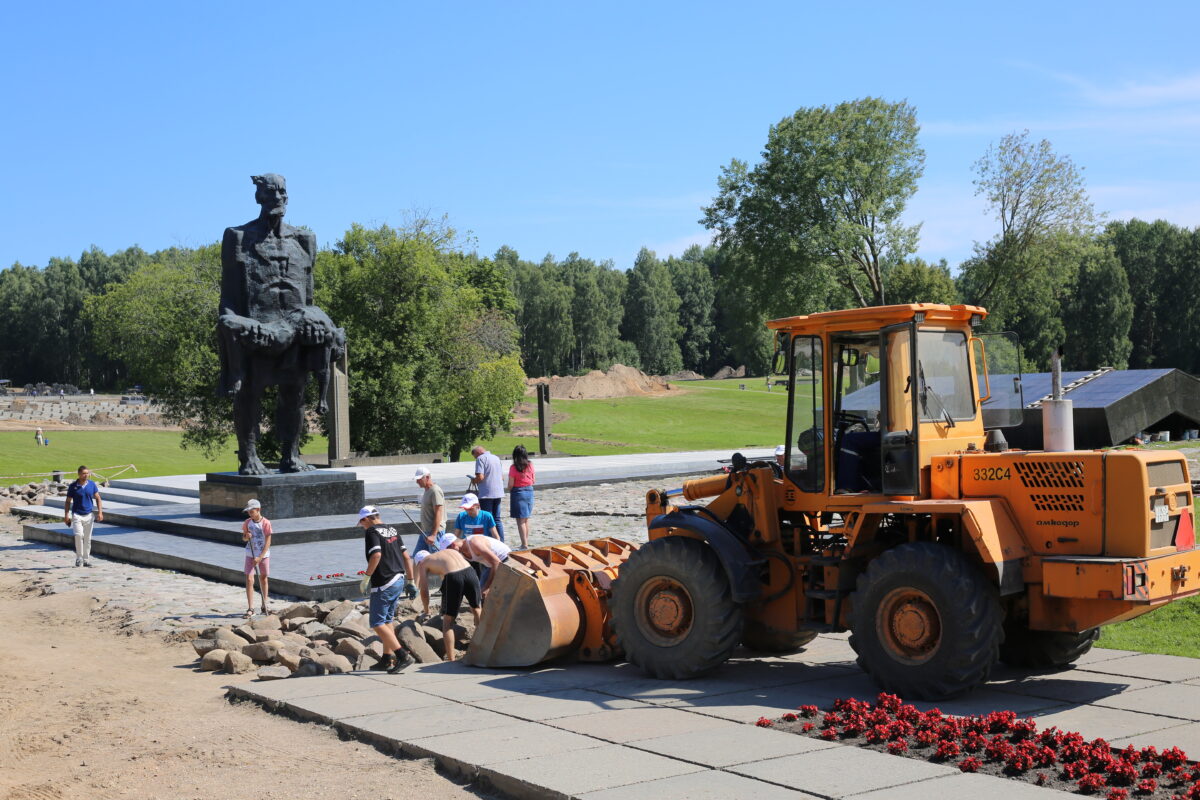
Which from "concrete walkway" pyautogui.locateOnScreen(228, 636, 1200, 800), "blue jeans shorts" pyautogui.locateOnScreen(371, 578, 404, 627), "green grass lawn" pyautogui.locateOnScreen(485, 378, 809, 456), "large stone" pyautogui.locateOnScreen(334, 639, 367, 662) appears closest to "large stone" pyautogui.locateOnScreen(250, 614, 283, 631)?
"large stone" pyautogui.locateOnScreen(334, 639, 367, 662)

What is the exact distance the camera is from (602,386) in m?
88.0

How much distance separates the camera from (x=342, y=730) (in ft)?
28.6

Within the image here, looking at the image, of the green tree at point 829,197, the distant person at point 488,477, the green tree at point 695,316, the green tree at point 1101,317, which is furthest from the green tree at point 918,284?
the distant person at point 488,477

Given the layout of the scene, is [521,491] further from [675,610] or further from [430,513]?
[675,610]

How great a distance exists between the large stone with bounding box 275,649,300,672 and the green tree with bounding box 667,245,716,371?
4636 inches

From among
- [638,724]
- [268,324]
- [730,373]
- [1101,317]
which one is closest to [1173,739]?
[638,724]

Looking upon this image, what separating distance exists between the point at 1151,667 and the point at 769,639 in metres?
3.29

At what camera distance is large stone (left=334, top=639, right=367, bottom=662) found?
11258 millimetres

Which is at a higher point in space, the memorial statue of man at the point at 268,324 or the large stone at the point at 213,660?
the memorial statue of man at the point at 268,324

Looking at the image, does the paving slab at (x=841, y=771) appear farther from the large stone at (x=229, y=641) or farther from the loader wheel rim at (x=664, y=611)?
the large stone at (x=229, y=641)

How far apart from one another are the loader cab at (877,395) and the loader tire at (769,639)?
171 cm

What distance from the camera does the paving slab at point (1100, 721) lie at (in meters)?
7.88

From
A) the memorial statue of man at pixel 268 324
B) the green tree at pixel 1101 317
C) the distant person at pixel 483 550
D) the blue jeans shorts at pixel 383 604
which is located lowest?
the blue jeans shorts at pixel 383 604

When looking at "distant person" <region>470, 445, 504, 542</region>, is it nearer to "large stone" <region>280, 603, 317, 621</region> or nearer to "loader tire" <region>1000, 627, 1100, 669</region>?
"large stone" <region>280, 603, 317, 621</region>
